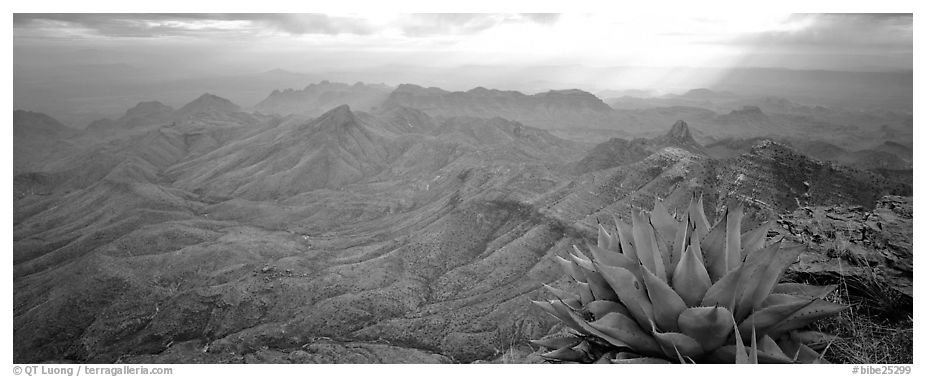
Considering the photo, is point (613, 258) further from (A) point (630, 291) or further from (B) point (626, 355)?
(B) point (626, 355)

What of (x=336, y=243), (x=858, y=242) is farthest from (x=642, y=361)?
(x=336, y=243)

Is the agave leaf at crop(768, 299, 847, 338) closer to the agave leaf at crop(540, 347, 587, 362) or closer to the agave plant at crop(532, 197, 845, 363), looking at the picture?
the agave plant at crop(532, 197, 845, 363)

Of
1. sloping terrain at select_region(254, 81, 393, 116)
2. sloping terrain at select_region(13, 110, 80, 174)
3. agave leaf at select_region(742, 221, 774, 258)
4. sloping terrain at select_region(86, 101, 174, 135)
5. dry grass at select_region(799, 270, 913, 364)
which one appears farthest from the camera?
sloping terrain at select_region(254, 81, 393, 116)

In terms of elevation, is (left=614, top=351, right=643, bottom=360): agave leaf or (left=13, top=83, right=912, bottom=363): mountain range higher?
(left=614, top=351, right=643, bottom=360): agave leaf

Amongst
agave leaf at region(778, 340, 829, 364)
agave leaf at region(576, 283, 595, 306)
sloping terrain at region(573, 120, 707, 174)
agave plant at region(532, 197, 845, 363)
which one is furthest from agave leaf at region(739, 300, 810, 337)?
sloping terrain at region(573, 120, 707, 174)

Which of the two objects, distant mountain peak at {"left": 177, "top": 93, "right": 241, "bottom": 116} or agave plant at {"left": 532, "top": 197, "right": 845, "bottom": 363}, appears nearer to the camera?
agave plant at {"left": 532, "top": 197, "right": 845, "bottom": 363}

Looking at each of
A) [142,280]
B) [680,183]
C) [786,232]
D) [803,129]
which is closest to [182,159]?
[142,280]
